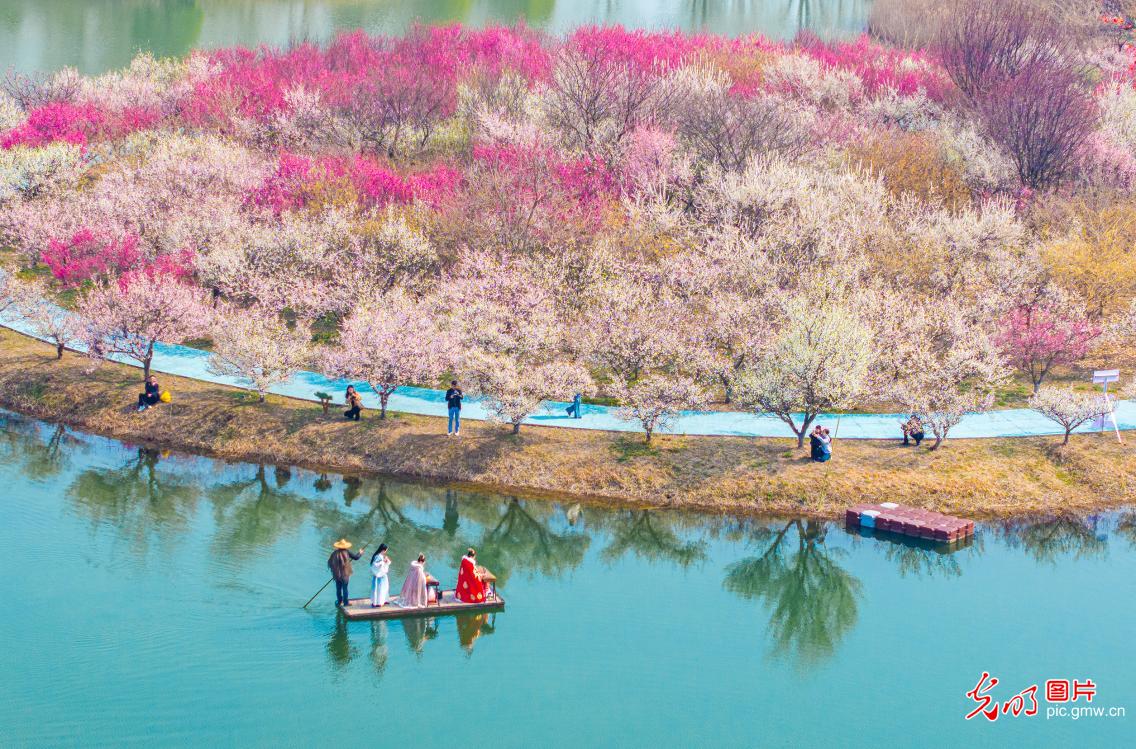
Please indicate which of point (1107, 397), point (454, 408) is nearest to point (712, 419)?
point (454, 408)

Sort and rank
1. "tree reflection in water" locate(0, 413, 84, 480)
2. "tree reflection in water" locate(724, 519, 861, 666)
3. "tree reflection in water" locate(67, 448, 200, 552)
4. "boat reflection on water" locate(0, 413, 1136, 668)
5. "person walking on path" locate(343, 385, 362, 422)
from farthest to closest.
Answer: "person walking on path" locate(343, 385, 362, 422) < "tree reflection in water" locate(0, 413, 84, 480) < "tree reflection in water" locate(67, 448, 200, 552) < "boat reflection on water" locate(0, 413, 1136, 668) < "tree reflection in water" locate(724, 519, 861, 666)

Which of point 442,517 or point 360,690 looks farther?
point 442,517

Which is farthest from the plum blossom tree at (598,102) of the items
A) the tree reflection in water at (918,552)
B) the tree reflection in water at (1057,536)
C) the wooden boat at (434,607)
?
the wooden boat at (434,607)

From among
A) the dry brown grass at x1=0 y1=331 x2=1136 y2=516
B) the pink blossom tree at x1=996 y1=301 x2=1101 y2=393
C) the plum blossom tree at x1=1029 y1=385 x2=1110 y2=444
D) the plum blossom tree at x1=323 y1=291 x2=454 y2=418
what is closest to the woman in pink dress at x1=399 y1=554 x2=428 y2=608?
the dry brown grass at x1=0 y1=331 x2=1136 y2=516

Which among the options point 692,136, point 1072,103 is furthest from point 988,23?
point 692,136

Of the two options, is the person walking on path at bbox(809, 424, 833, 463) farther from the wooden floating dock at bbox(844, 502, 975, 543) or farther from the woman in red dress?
the woman in red dress

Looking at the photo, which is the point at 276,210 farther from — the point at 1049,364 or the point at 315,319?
the point at 1049,364
